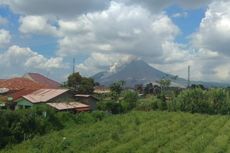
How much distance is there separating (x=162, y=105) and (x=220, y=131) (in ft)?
100.0

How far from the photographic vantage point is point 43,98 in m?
50.6

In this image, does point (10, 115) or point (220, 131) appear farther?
point (220, 131)

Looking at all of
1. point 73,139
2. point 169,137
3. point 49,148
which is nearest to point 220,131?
point 169,137

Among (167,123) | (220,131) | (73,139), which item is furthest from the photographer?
(167,123)

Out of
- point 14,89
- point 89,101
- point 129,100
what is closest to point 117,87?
point 129,100

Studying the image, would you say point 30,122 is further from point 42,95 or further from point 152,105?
point 152,105

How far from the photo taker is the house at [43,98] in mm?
47666

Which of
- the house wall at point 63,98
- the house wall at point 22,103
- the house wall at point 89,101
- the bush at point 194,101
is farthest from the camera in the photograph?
the house wall at point 89,101

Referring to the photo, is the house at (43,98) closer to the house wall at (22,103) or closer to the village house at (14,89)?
the house wall at (22,103)

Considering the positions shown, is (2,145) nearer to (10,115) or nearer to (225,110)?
(10,115)

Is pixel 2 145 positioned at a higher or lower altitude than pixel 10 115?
lower

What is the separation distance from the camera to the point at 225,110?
5697cm

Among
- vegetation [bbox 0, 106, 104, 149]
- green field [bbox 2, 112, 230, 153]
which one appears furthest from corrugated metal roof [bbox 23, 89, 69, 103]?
green field [bbox 2, 112, 230, 153]

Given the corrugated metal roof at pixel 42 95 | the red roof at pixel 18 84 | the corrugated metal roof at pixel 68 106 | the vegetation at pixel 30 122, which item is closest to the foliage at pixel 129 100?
the corrugated metal roof at pixel 68 106
